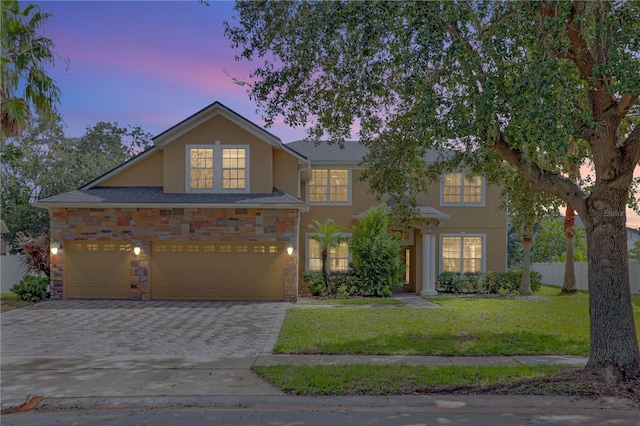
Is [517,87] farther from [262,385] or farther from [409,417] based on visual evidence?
[262,385]

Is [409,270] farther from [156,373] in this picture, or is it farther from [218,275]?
[156,373]

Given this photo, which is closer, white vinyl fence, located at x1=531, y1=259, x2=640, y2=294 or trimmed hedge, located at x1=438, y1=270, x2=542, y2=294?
trimmed hedge, located at x1=438, y1=270, x2=542, y2=294

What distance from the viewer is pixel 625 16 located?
6.52 m

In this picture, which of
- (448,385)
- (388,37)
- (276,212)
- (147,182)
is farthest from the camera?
(147,182)

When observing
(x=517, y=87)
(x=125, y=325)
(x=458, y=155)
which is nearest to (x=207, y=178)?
(x=125, y=325)

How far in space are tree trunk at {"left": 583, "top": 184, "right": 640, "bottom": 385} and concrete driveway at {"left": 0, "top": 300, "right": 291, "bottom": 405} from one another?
4.78 metres

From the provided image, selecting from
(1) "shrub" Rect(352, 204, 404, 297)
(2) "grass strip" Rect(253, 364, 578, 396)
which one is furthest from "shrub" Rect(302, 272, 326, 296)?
(2) "grass strip" Rect(253, 364, 578, 396)

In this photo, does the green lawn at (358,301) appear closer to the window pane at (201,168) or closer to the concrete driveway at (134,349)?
the concrete driveway at (134,349)

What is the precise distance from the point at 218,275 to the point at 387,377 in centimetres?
1077

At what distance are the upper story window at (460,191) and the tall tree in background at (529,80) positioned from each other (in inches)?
473

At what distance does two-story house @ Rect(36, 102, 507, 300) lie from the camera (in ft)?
55.4

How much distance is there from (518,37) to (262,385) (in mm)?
6354

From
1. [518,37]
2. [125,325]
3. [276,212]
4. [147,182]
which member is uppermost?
[518,37]

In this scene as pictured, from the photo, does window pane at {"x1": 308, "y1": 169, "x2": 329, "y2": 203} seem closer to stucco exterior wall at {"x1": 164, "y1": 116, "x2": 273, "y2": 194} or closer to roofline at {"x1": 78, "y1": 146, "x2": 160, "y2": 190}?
stucco exterior wall at {"x1": 164, "y1": 116, "x2": 273, "y2": 194}
